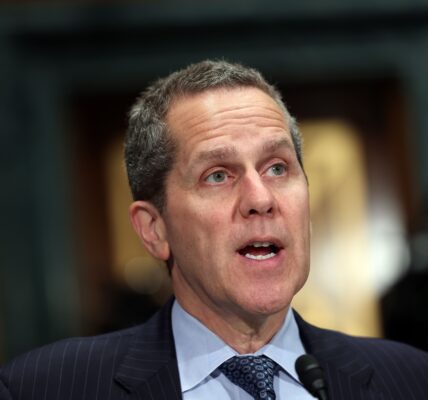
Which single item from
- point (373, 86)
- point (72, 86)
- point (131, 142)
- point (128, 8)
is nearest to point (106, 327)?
point (72, 86)

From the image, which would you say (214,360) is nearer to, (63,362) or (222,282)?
(222,282)

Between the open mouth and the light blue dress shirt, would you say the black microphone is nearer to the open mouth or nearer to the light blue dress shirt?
the light blue dress shirt

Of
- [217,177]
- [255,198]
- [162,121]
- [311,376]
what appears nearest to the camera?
[311,376]

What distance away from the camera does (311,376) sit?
2174 mm

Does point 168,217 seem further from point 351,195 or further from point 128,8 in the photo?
point 351,195

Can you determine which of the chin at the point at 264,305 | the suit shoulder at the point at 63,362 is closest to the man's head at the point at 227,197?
the chin at the point at 264,305

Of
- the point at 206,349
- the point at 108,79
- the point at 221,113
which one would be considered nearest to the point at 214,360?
the point at 206,349

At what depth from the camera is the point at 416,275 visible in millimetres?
5086

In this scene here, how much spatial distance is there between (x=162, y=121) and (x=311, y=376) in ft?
2.66

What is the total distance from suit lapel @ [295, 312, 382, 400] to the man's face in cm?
19

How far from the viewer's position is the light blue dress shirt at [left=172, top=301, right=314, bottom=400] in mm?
2334

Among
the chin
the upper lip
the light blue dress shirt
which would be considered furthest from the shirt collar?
the upper lip

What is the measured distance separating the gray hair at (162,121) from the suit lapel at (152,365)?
13.0 inches

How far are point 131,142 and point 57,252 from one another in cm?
395
